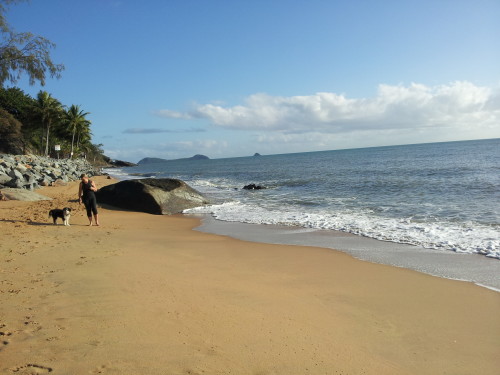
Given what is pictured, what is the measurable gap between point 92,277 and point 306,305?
3.42m

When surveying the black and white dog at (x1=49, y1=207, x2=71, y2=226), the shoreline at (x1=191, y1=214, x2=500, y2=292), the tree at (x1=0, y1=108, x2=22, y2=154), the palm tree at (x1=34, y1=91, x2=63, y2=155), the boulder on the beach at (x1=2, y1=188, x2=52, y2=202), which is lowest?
the shoreline at (x1=191, y1=214, x2=500, y2=292)

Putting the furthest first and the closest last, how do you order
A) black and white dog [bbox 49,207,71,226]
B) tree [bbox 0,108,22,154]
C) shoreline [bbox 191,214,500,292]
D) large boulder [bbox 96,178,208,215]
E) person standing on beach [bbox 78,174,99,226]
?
tree [bbox 0,108,22,154]
large boulder [bbox 96,178,208,215]
person standing on beach [bbox 78,174,99,226]
black and white dog [bbox 49,207,71,226]
shoreline [bbox 191,214,500,292]

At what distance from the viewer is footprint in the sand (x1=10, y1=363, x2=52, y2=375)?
3.04m

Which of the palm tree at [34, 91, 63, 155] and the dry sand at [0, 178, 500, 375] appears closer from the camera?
the dry sand at [0, 178, 500, 375]

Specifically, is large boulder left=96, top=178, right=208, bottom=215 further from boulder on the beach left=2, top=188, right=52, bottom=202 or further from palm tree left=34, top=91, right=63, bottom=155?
palm tree left=34, top=91, right=63, bottom=155

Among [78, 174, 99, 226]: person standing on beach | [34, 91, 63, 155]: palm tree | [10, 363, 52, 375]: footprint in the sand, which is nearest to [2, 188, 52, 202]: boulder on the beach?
[78, 174, 99, 226]: person standing on beach

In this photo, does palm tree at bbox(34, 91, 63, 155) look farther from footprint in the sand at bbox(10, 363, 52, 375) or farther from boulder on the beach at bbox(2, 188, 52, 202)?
footprint in the sand at bbox(10, 363, 52, 375)

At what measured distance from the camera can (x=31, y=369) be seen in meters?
3.09

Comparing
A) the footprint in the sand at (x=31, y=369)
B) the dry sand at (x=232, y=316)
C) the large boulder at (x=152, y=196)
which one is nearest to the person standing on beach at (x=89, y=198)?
the dry sand at (x=232, y=316)

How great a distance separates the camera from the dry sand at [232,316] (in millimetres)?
3385

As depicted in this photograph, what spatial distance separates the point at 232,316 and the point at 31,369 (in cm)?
214

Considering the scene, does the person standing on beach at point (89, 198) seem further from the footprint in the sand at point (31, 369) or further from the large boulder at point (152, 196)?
the footprint in the sand at point (31, 369)

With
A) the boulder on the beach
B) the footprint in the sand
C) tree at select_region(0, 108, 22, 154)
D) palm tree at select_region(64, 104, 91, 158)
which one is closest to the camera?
the footprint in the sand

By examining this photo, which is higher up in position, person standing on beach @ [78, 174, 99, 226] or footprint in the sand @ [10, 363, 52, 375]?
person standing on beach @ [78, 174, 99, 226]
